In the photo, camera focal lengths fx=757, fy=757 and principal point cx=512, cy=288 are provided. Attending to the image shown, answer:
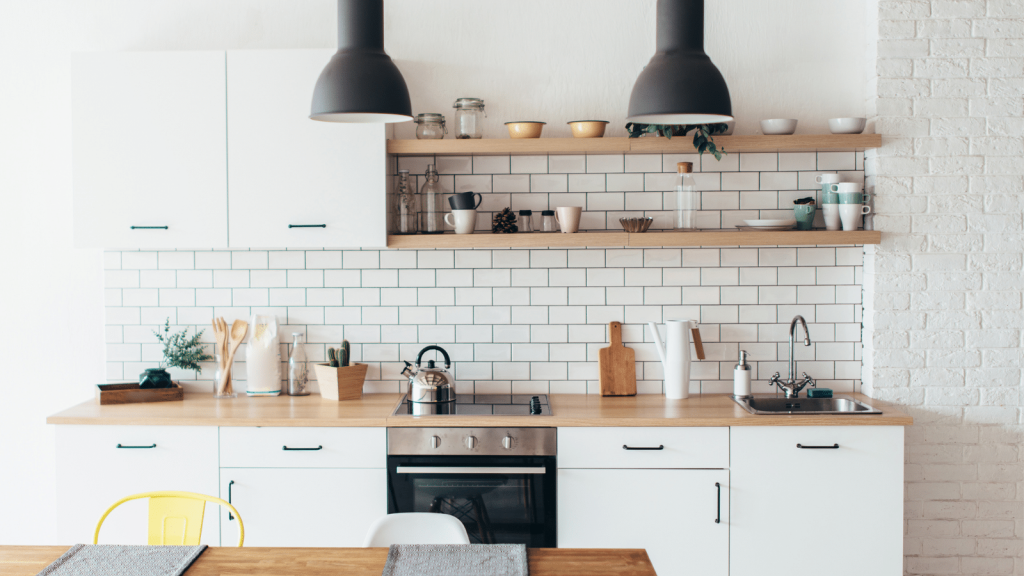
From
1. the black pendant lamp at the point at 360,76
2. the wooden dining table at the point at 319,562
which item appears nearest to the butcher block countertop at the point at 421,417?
the wooden dining table at the point at 319,562

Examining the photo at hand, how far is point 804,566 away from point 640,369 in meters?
1.03

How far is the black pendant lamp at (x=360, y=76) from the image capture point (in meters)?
2.05

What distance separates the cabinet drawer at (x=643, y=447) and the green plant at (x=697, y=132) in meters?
1.11

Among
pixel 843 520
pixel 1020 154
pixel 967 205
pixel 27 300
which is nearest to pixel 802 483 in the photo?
pixel 843 520

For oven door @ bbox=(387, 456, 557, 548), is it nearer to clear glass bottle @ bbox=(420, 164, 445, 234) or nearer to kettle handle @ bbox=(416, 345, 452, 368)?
kettle handle @ bbox=(416, 345, 452, 368)

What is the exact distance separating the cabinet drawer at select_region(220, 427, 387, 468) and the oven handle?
126mm

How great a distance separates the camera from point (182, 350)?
337 cm

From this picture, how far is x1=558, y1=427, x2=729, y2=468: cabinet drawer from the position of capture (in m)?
2.88

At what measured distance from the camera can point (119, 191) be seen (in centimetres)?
312

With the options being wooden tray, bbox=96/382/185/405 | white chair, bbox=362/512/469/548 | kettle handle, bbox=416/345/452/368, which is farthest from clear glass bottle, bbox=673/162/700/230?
wooden tray, bbox=96/382/185/405

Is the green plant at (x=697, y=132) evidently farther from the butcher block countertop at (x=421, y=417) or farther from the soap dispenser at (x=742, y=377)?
the butcher block countertop at (x=421, y=417)

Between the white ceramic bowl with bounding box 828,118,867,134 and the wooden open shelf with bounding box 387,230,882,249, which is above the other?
the white ceramic bowl with bounding box 828,118,867,134

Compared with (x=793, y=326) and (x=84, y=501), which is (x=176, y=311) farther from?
(x=793, y=326)

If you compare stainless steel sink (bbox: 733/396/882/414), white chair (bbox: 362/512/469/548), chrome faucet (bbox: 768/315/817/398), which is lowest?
white chair (bbox: 362/512/469/548)
